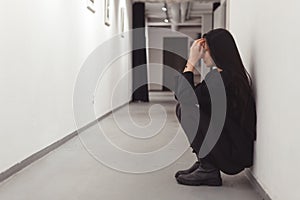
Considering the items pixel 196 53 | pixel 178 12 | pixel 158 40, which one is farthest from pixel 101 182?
pixel 158 40

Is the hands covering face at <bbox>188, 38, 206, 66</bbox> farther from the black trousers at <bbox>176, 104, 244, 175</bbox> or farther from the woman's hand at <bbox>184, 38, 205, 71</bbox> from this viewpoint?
the black trousers at <bbox>176, 104, 244, 175</bbox>

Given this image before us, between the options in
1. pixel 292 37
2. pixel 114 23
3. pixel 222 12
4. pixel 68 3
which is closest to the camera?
pixel 292 37

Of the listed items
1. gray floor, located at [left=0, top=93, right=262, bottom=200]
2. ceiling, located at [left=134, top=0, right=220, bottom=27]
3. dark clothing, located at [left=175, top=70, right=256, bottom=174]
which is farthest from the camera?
ceiling, located at [left=134, top=0, right=220, bottom=27]

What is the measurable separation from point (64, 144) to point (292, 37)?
2.64 meters

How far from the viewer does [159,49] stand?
16.3 m

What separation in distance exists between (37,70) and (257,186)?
178 cm

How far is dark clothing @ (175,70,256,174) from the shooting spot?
2193 mm

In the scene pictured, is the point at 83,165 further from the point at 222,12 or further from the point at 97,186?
the point at 222,12

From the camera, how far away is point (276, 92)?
70.1 inches

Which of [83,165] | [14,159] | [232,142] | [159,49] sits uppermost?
[232,142]

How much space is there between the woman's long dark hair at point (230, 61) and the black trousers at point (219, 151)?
16 cm

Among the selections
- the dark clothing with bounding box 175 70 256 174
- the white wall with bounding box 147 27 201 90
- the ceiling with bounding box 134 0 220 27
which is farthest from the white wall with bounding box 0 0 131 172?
the white wall with bounding box 147 27 201 90

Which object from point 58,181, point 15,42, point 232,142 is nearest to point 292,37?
point 232,142

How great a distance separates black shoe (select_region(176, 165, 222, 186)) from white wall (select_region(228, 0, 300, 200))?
0.72 feet
